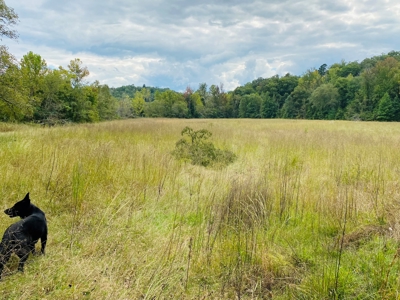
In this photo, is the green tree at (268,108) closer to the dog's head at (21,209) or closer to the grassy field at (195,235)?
the grassy field at (195,235)

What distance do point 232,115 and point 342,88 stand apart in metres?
30.8

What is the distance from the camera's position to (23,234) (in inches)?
85.0

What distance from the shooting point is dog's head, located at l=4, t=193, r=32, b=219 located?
95.3 inches

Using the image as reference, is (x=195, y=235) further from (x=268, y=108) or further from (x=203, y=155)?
(x=268, y=108)

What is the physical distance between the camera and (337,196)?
367 cm

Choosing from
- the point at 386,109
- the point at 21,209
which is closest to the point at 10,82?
the point at 21,209

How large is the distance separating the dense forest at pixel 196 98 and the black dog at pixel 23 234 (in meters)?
9.24

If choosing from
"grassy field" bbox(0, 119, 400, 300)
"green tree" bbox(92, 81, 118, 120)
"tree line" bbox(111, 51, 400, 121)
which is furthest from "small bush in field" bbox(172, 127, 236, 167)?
"tree line" bbox(111, 51, 400, 121)

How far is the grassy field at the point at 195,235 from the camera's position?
199 centimetres

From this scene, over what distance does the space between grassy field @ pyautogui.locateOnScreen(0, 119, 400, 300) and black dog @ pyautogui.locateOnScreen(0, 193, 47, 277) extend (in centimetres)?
15

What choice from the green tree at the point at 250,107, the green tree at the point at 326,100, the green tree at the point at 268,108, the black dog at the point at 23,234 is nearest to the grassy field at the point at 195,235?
the black dog at the point at 23,234

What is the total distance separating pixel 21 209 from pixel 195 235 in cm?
187

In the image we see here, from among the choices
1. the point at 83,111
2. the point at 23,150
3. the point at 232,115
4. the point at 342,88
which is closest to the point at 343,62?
the point at 342,88

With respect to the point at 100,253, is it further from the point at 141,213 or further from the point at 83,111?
the point at 83,111
